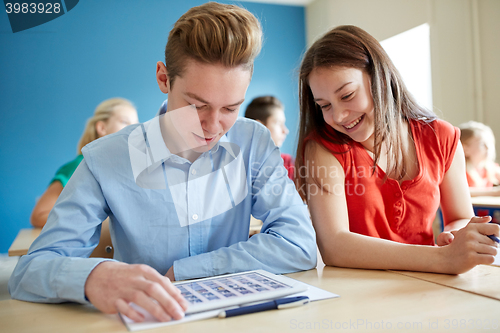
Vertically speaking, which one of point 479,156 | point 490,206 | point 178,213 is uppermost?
point 178,213

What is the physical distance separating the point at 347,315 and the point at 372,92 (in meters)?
0.76

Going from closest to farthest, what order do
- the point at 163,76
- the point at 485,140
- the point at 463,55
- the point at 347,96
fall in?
the point at 163,76 → the point at 347,96 → the point at 485,140 → the point at 463,55

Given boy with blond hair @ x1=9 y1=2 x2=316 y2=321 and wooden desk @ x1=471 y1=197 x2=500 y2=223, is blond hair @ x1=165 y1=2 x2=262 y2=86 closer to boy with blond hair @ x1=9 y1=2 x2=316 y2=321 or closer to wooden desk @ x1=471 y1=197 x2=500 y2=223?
boy with blond hair @ x1=9 y1=2 x2=316 y2=321

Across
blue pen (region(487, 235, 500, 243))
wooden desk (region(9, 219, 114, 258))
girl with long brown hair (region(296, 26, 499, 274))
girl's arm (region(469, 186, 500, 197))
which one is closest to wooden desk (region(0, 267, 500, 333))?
blue pen (region(487, 235, 500, 243))

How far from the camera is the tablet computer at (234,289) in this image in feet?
2.17

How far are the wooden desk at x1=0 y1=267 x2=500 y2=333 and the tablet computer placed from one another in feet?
0.12

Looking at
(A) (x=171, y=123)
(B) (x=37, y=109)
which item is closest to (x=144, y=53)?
(B) (x=37, y=109)

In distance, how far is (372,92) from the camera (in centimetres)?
120

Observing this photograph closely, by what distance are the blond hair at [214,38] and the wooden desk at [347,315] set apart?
551mm

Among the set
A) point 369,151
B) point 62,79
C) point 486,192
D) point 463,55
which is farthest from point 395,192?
point 62,79

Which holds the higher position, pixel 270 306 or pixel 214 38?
pixel 214 38

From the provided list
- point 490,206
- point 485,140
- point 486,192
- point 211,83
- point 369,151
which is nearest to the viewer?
point 211,83

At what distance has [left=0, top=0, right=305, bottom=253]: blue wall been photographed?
4.52m

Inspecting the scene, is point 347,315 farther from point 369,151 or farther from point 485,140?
point 485,140
